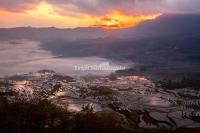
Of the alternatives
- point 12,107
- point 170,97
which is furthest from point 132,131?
point 170,97

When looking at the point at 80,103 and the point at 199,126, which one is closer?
the point at 199,126

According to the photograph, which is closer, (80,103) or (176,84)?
(80,103)

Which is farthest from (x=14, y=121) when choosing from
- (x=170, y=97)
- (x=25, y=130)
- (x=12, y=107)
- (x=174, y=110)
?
(x=170, y=97)

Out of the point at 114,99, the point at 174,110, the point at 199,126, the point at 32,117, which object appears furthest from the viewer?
the point at 114,99

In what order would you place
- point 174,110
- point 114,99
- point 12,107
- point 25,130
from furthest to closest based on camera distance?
point 114,99 < point 174,110 < point 12,107 < point 25,130

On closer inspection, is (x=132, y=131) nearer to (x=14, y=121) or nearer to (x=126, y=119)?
(x=126, y=119)

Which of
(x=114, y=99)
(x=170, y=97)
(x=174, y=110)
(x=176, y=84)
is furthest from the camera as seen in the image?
(x=176, y=84)

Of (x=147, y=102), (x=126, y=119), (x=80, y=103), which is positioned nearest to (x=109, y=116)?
(x=126, y=119)

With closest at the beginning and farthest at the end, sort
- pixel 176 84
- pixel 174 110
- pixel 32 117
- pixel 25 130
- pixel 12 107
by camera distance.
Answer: pixel 25 130, pixel 32 117, pixel 12 107, pixel 174 110, pixel 176 84

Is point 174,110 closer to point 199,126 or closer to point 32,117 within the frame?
point 199,126
